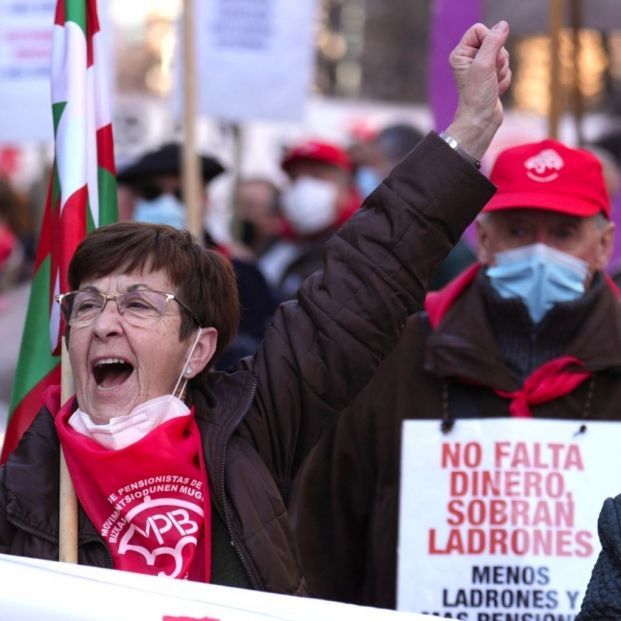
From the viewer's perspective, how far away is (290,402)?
11.2 feet

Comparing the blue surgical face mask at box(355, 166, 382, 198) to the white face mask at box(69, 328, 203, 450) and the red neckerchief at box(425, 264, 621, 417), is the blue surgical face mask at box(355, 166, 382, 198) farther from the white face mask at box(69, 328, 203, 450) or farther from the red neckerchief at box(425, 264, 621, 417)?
the white face mask at box(69, 328, 203, 450)

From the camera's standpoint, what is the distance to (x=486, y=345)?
14.3 ft

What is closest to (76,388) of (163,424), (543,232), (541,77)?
(163,424)

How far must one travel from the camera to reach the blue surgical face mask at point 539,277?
4.40 meters

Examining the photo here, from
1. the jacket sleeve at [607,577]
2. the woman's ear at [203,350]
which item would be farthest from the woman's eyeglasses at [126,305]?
the jacket sleeve at [607,577]

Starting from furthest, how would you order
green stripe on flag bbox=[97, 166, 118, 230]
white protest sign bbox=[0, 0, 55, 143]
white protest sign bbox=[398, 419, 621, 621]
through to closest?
white protest sign bbox=[0, 0, 55, 143] → white protest sign bbox=[398, 419, 621, 621] → green stripe on flag bbox=[97, 166, 118, 230]

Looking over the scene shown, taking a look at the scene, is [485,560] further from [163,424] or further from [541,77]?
[541,77]

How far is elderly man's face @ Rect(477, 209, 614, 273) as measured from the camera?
14.8 ft

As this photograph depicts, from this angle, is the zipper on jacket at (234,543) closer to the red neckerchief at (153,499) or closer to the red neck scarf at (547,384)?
the red neckerchief at (153,499)

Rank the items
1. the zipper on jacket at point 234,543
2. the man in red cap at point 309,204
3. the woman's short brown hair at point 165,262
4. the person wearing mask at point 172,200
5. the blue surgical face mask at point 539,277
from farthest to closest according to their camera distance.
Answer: the man in red cap at point 309,204 < the person wearing mask at point 172,200 < the blue surgical face mask at point 539,277 < the woman's short brown hair at point 165,262 < the zipper on jacket at point 234,543

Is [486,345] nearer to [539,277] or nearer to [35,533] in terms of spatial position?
[539,277]

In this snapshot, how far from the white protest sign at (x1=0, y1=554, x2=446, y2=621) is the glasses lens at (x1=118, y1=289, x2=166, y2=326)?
555 mm

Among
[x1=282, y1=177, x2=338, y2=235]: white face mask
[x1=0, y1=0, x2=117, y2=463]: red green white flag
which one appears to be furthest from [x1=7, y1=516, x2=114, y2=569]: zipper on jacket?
[x1=282, y1=177, x2=338, y2=235]: white face mask

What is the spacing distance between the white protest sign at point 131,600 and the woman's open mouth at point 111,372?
0.43 meters
